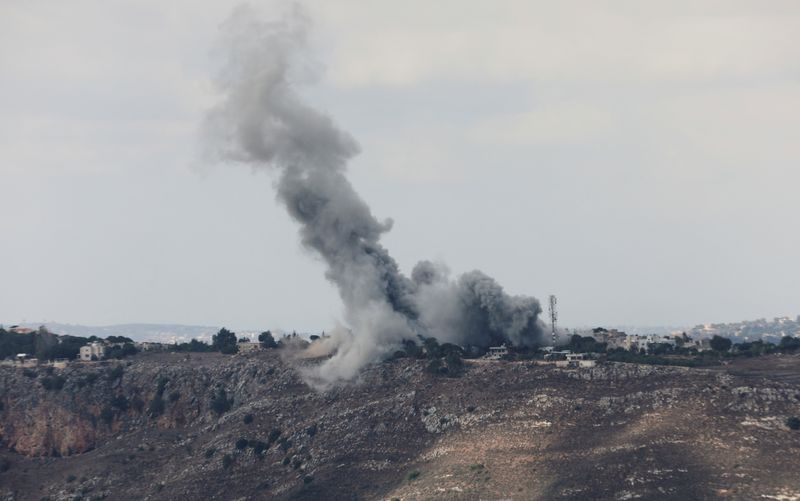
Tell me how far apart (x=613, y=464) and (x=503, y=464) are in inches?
579

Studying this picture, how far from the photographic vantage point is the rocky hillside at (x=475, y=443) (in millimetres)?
148125

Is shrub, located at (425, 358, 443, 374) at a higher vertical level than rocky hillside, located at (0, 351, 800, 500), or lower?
higher

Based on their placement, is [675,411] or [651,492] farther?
[675,411]

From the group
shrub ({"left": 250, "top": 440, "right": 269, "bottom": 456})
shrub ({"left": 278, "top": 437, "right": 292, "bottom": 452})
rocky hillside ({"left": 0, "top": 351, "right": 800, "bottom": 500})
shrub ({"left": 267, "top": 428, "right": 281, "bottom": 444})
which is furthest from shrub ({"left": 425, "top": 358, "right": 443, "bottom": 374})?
shrub ({"left": 250, "top": 440, "right": 269, "bottom": 456})

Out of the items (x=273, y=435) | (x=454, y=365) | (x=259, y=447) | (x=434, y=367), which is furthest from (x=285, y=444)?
(x=454, y=365)

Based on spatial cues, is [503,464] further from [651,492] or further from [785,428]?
[785,428]

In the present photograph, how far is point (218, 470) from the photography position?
180m

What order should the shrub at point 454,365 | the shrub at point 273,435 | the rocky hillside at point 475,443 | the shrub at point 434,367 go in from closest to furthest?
the rocky hillside at point 475,443 → the shrub at point 273,435 → the shrub at point 454,365 → the shrub at point 434,367

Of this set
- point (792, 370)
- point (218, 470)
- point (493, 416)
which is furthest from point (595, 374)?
point (218, 470)

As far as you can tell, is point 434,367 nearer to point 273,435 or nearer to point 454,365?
point 454,365

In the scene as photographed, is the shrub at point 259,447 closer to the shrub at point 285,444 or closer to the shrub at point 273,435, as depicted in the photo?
the shrub at point 273,435

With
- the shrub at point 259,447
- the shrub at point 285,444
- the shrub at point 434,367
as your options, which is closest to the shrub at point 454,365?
the shrub at point 434,367

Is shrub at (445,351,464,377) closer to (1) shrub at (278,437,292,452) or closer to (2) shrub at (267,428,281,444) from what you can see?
(1) shrub at (278,437,292,452)

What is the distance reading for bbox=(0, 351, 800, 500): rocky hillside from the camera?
14812 centimetres
